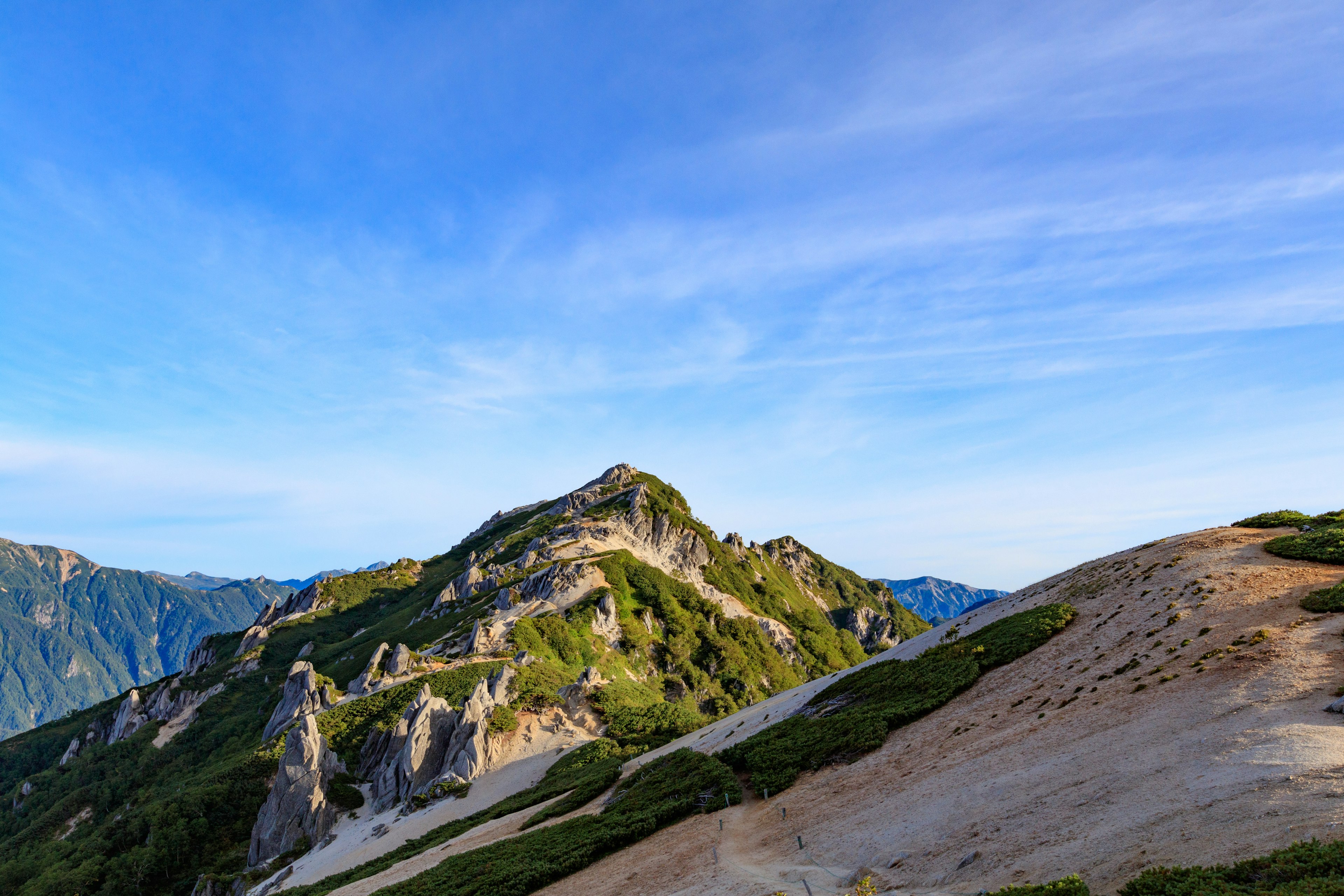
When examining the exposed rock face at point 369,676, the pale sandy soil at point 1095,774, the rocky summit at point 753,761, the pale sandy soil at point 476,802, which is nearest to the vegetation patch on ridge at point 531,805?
the rocky summit at point 753,761

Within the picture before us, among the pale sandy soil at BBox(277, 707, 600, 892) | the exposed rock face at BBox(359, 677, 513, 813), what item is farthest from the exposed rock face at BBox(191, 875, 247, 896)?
the exposed rock face at BBox(359, 677, 513, 813)

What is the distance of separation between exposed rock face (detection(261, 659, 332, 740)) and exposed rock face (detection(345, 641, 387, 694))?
364cm

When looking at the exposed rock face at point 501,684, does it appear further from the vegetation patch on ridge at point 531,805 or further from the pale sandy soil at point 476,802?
the vegetation patch on ridge at point 531,805

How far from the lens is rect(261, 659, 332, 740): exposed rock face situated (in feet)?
293

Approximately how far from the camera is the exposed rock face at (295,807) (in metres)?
60.6

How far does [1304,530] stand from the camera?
37875 mm

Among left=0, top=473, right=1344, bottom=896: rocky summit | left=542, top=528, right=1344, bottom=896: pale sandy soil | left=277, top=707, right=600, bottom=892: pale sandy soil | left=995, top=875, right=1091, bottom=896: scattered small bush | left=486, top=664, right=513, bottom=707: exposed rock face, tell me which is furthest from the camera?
left=486, top=664, right=513, bottom=707: exposed rock face

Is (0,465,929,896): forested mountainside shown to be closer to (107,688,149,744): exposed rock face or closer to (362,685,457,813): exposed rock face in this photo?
(362,685,457,813): exposed rock face

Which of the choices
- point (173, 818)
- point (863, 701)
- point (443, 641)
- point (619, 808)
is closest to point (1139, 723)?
point (863, 701)

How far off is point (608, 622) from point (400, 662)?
33.4 m

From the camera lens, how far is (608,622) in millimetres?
107375

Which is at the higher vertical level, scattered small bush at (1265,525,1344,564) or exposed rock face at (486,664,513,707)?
scattered small bush at (1265,525,1344,564)

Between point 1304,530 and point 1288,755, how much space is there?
98.4 feet

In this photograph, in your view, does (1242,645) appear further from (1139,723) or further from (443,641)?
(443,641)
